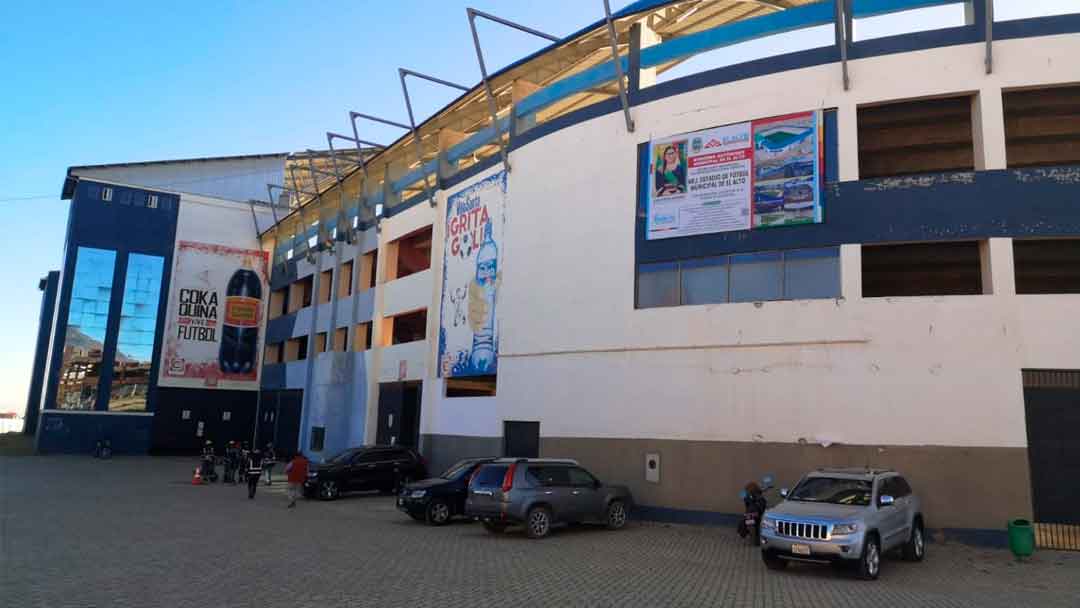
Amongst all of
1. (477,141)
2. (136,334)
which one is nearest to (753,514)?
(477,141)

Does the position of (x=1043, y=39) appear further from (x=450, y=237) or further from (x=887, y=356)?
(x=450, y=237)

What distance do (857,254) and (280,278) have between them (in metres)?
38.0

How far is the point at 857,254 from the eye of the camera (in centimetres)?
1802

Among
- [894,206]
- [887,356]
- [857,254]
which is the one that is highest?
[894,206]

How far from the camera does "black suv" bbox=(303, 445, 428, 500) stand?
23.8 metres

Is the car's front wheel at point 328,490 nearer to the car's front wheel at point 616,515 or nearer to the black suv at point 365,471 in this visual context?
the black suv at point 365,471

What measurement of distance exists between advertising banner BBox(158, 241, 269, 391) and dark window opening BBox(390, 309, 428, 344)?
1784 cm

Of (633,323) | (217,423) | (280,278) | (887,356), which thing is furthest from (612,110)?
(217,423)

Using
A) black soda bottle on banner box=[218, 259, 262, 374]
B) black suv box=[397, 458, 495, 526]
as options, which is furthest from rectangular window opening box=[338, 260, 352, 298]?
black suv box=[397, 458, 495, 526]

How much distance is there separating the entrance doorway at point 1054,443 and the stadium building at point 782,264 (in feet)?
0.16

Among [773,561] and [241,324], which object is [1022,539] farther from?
[241,324]

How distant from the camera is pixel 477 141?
93.6ft

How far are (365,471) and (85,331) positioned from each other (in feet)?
90.5

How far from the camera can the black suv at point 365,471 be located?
2381 cm
